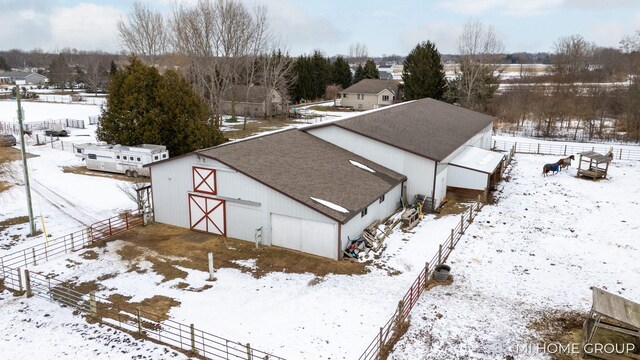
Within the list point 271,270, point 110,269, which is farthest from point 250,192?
point 110,269

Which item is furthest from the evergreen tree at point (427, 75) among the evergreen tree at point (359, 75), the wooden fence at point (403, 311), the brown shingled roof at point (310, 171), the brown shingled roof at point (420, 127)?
the wooden fence at point (403, 311)

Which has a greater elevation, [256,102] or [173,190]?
[256,102]

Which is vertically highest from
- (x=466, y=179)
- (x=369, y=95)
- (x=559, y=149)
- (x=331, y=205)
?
(x=369, y=95)

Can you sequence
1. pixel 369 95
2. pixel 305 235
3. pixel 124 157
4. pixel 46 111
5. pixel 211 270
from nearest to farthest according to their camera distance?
1. pixel 211 270
2. pixel 305 235
3. pixel 124 157
4. pixel 46 111
5. pixel 369 95

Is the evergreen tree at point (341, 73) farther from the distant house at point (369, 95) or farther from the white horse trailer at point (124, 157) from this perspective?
the white horse trailer at point (124, 157)

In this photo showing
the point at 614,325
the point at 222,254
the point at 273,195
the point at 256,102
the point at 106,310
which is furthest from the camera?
the point at 256,102

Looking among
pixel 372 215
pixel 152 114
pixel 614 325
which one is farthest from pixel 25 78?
pixel 614 325

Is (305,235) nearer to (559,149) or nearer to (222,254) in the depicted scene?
(222,254)

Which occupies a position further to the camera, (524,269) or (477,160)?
(477,160)
